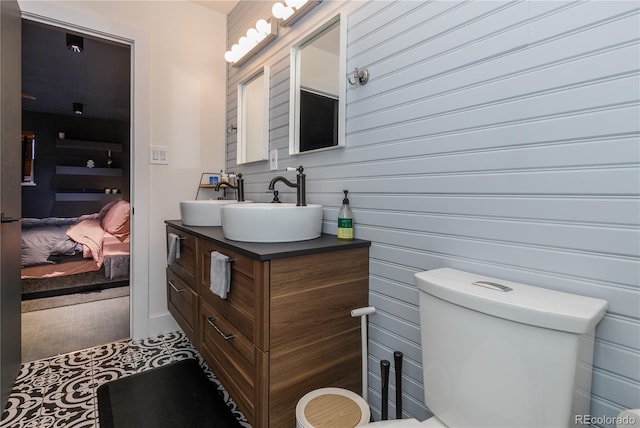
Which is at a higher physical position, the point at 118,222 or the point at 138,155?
the point at 138,155

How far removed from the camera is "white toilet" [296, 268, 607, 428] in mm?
635

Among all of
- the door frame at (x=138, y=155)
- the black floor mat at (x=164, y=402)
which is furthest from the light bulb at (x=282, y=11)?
the black floor mat at (x=164, y=402)

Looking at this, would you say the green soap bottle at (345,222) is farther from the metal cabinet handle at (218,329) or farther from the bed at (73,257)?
the bed at (73,257)

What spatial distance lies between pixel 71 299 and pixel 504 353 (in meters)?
3.59

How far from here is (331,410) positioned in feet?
3.44

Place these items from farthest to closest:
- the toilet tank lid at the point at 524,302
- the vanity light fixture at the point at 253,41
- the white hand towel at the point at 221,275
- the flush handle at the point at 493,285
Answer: the vanity light fixture at the point at 253,41 < the white hand towel at the point at 221,275 < the flush handle at the point at 493,285 < the toilet tank lid at the point at 524,302

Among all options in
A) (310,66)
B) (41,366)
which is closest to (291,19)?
(310,66)

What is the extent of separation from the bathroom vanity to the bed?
2.45 m

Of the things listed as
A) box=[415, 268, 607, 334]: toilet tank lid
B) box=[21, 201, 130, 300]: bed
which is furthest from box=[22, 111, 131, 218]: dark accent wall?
box=[415, 268, 607, 334]: toilet tank lid

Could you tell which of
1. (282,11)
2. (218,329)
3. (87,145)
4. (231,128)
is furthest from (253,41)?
(87,145)

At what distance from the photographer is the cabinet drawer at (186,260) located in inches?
62.7

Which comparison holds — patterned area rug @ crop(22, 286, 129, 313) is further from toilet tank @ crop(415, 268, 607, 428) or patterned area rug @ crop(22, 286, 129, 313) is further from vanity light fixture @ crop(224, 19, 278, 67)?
toilet tank @ crop(415, 268, 607, 428)

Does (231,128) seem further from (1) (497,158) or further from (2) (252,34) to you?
(1) (497,158)

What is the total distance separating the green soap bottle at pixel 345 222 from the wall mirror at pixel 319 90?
0.99 ft
